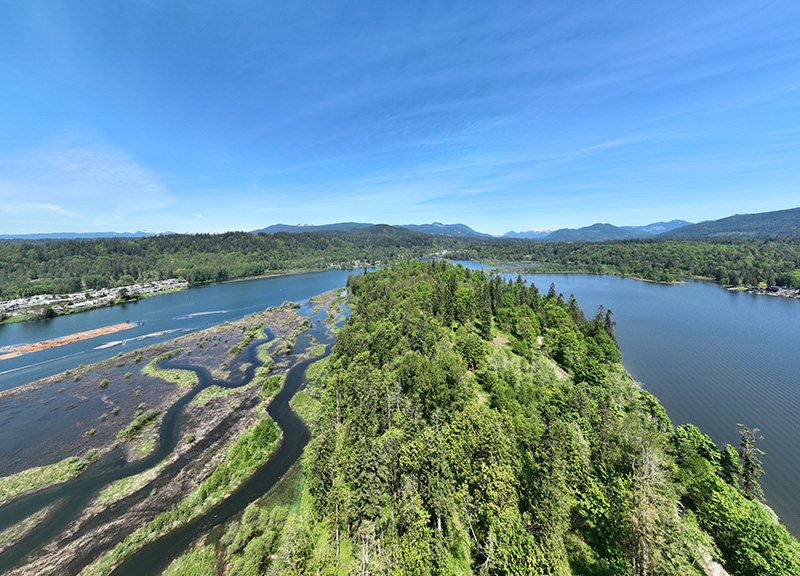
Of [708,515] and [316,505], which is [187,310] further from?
[708,515]

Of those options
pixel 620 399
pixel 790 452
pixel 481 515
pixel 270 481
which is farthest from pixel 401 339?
pixel 790 452

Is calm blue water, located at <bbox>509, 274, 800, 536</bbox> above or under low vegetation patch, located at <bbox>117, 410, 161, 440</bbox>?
under

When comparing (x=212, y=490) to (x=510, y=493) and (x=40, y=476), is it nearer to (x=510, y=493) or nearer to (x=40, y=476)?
(x=40, y=476)

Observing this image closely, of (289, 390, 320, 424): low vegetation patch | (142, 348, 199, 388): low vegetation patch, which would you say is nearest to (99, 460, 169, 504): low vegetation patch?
(289, 390, 320, 424): low vegetation patch

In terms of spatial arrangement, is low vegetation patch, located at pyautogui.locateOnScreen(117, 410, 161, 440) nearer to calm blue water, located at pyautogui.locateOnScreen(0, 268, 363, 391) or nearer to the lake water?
calm blue water, located at pyautogui.locateOnScreen(0, 268, 363, 391)

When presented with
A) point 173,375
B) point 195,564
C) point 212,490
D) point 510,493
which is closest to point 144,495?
point 212,490

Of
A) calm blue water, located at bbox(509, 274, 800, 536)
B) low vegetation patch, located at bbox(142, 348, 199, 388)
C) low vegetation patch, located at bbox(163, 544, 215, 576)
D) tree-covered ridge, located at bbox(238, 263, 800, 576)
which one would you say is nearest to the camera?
tree-covered ridge, located at bbox(238, 263, 800, 576)
